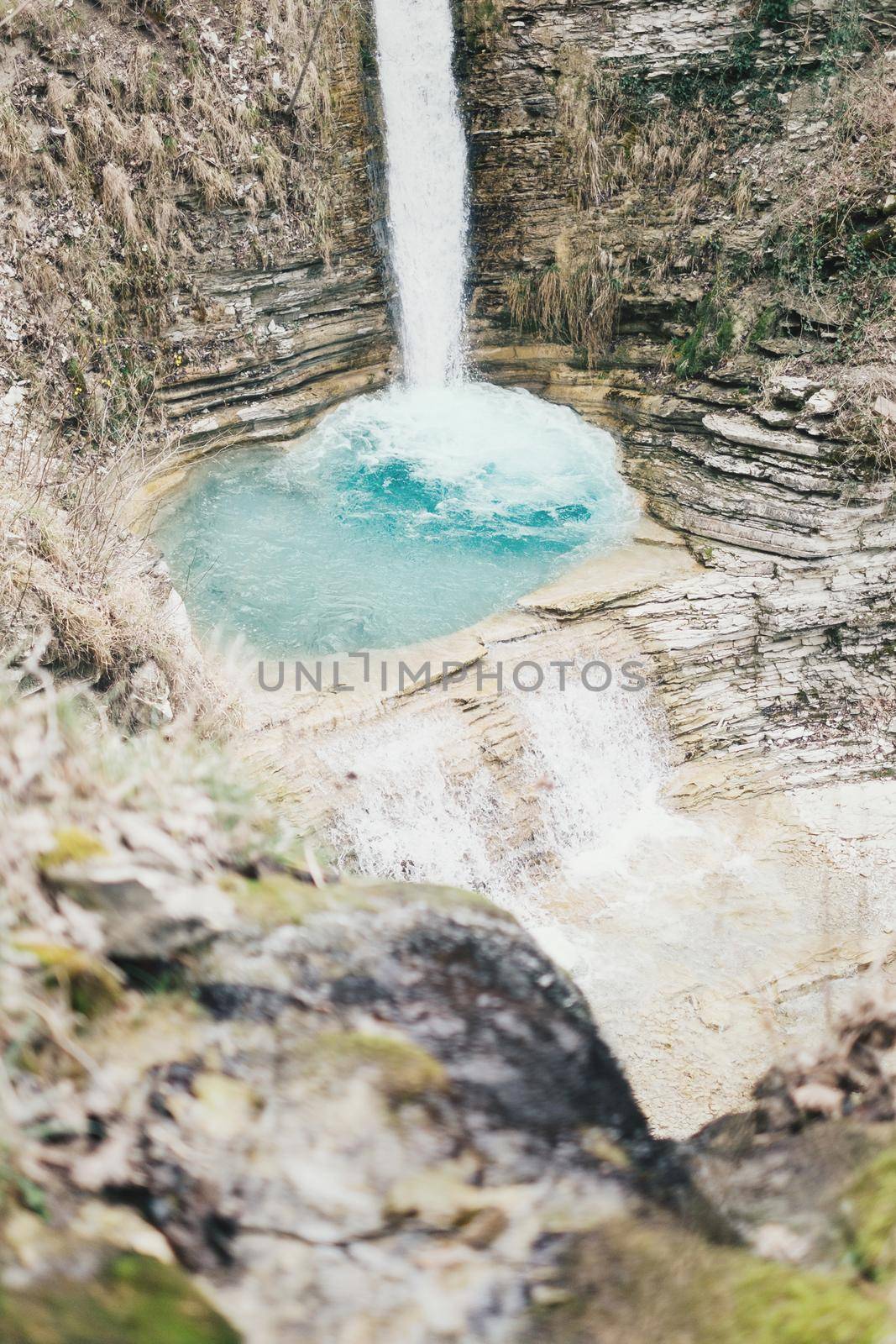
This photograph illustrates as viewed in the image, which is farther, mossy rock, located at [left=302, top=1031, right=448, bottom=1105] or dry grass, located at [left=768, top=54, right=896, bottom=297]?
dry grass, located at [left=768, top=54, right=896, bottom=297]

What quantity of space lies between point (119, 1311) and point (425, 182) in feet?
31.5

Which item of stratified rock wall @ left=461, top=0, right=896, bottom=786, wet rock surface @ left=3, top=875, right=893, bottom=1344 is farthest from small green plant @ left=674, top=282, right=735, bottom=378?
wet rock surface @ left=3, top=875, right=893, bottom=1344

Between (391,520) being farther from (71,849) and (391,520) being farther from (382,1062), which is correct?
(382,1062)

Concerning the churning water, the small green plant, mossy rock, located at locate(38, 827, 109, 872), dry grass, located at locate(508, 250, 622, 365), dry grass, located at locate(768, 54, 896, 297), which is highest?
dry grass, located at locate(768, 54, 896, 297)

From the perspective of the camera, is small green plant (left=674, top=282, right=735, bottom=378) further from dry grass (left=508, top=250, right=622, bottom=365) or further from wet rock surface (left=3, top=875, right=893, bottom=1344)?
wet rock surface (left=3, top=875, right=893, bottom=1344)

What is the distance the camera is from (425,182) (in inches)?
341

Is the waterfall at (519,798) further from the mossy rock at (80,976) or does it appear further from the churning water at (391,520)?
the mossy rock at (80,976)

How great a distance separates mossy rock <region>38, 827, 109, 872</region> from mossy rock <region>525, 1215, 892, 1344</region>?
1.25 m

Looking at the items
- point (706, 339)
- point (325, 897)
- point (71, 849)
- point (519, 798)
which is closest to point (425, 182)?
point (706, 339)

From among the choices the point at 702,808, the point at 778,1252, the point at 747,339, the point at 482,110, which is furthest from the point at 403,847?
the point at 482,110

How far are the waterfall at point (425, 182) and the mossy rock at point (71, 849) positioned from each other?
8.30 metres

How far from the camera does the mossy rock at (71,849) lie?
1791 millimetres

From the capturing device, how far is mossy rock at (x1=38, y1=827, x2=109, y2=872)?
179 centimetres

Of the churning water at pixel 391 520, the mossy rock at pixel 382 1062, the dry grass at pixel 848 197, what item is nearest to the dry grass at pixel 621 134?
the dry grass at pixel 848 197
